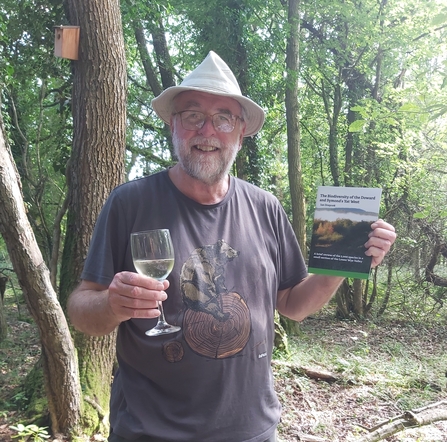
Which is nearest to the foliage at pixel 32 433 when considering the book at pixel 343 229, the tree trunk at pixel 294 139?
the book at pixel 343 229

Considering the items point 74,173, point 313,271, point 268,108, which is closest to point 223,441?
point 313,271

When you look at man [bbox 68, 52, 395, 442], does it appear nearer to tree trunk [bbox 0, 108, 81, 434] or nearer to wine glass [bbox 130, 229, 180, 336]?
wine glass [bbox 130, 229, 180, 336]

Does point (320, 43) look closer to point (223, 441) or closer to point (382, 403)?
point (382, 403)

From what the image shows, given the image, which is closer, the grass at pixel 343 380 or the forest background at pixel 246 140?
the forest background at pixel 246 140

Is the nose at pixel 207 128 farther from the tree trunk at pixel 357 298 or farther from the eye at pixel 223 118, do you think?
the tree trunk at pixel 357 298

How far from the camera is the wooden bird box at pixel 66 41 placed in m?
4.12

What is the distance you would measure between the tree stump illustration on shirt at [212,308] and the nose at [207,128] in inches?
22.8

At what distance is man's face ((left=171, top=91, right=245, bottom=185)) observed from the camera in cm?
208

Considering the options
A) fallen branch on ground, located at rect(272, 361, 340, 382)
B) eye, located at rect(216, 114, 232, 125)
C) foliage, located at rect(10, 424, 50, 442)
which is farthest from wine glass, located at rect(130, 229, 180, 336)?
fallen branch on ground, located at rect(272, 361, 340, 382)

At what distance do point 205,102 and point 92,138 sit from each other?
2.48 metres

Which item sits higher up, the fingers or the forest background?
the forest background

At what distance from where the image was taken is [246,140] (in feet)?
33.1

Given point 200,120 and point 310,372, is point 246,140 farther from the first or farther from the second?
point 200,120

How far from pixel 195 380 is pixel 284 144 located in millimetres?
13441
